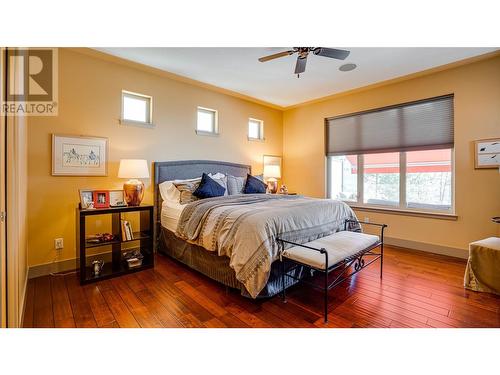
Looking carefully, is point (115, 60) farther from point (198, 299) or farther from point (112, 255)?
point (198, 299)

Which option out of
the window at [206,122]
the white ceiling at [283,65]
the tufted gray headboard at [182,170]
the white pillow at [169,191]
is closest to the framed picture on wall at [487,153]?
the white ceiling at [283,65]

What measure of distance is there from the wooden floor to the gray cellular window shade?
205cm

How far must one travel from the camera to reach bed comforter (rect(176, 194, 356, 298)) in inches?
77.0

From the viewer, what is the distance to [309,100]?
16.3ft

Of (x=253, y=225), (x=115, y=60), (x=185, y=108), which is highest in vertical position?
(x=115, y=60)

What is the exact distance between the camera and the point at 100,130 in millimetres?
3059

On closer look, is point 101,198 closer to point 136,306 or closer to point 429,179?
point 136,306

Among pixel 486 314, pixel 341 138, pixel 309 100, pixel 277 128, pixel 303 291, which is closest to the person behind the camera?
pixel 486 314

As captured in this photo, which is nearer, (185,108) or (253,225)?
(253,225)

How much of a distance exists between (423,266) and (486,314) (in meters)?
1.12

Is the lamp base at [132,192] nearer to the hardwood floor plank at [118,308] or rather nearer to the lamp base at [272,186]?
the hardwood floor plank at [118,308]

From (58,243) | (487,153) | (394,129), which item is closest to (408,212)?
(487,153)

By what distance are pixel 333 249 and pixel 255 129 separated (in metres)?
3.71
